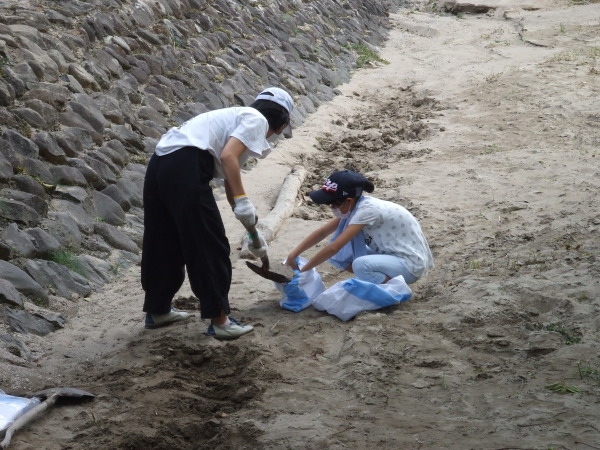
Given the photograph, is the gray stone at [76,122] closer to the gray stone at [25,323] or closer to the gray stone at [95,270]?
the gray stone at [95,270]

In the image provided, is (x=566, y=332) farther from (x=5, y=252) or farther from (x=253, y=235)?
(x=5, y=252)

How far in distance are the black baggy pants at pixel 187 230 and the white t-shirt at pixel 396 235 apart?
40.4 inches

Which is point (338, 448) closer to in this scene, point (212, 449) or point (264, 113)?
point (212, 449)

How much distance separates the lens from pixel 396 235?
17.5 ft

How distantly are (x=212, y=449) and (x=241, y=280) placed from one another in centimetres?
234

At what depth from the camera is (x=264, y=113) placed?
186 inches

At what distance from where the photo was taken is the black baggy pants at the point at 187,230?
4.54 m

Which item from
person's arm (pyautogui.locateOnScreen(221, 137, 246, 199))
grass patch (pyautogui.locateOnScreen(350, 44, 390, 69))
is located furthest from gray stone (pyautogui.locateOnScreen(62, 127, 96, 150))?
grass patch (pyautogui.locateOnScreen(350, 44, 390, 69))

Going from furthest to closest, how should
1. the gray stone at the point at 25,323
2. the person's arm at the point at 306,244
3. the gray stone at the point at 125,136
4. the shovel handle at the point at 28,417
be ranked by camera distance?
the gray stone at the point at 125,136 → the person's arm at the point at 306,244 → the gray stone at the point at 25,323 → the shovel handle at the point at 28,417

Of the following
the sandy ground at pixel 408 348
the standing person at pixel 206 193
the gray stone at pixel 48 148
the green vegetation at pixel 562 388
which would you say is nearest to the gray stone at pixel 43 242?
the sandy ground at pixel 408 348

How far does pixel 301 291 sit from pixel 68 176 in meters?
2.45

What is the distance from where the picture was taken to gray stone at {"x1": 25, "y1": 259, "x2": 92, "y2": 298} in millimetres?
5430

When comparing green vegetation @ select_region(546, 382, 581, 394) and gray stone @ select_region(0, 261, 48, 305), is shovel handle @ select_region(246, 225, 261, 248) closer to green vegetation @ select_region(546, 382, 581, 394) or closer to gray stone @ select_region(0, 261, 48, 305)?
gray stone @ select_region(0, 261, 48, 305)

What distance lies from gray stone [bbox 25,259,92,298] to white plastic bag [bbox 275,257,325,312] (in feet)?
4.59
